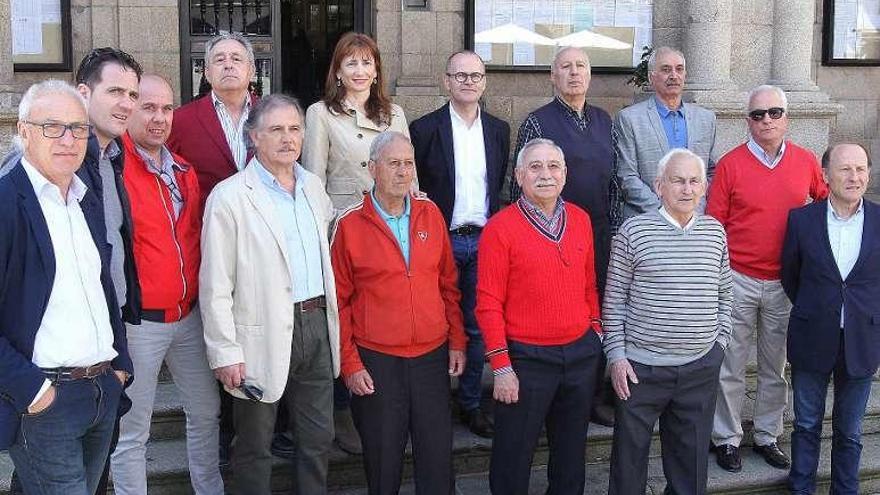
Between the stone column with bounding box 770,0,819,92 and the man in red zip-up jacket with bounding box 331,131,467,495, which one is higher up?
the stone column with bounding box 770,0,819,92

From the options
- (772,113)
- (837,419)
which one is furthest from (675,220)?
(837,419)

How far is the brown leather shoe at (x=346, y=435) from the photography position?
15.4 feet

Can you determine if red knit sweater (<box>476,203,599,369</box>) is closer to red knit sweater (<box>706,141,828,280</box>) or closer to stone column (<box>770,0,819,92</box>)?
red knit sweater (<box>706,141,828,280</box>)

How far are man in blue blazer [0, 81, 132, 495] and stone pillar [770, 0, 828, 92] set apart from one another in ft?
17.6

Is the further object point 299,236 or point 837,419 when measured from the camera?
point 837,419

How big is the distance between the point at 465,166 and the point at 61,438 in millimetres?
2464

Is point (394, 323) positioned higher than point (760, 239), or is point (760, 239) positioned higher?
point (760, 239)

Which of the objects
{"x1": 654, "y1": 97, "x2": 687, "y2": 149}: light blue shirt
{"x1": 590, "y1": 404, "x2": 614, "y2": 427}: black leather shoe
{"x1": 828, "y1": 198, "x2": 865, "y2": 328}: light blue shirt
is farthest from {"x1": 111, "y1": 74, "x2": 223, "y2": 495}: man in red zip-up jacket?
{"x1": 828, "y1": 198, "x2": 865, "y2": 328}: light blue shirt

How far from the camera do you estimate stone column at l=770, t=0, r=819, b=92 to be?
677 centimetres

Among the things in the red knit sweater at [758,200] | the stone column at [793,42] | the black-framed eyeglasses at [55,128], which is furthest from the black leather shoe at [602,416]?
the black-framed eyeglasses at [55,128]

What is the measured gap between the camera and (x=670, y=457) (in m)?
4.22

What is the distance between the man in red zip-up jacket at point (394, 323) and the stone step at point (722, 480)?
0.73 meters

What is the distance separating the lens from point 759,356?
4926 millimetres

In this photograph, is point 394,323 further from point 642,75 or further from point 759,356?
point 642,75
